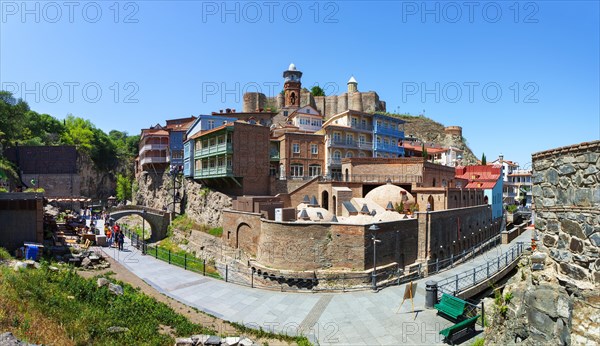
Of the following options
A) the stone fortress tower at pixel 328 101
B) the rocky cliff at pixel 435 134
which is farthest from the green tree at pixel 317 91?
the rocky cliff at pixel 435 134

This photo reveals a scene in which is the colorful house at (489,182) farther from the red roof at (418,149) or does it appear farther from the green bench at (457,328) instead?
the green bench at (457,328)

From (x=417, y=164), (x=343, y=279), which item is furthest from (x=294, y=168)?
(x=343, y=279)

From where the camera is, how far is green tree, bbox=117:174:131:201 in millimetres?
60875

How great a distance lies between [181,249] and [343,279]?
2083 centimetres

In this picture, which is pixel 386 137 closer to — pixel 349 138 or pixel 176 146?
pixel 349 138

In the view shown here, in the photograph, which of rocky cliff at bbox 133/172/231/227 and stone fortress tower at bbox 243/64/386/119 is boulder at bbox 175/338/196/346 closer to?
rocky cliff at bbox 133/172/231/227

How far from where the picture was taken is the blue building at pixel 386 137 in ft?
140

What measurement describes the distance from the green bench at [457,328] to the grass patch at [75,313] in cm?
797

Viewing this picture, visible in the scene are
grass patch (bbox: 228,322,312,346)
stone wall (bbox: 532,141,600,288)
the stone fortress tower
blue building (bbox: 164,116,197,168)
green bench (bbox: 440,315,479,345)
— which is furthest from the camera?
the stone fortress tower

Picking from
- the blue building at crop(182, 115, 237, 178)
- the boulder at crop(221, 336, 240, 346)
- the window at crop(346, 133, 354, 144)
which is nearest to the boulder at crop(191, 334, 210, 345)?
the boulder at crop(221, 336, 240, 346)

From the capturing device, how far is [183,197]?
40969 millimetres

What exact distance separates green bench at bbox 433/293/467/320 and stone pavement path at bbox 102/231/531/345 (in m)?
0.41

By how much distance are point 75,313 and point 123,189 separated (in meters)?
58.3

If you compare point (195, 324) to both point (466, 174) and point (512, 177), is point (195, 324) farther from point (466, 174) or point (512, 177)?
point (512, 177)
